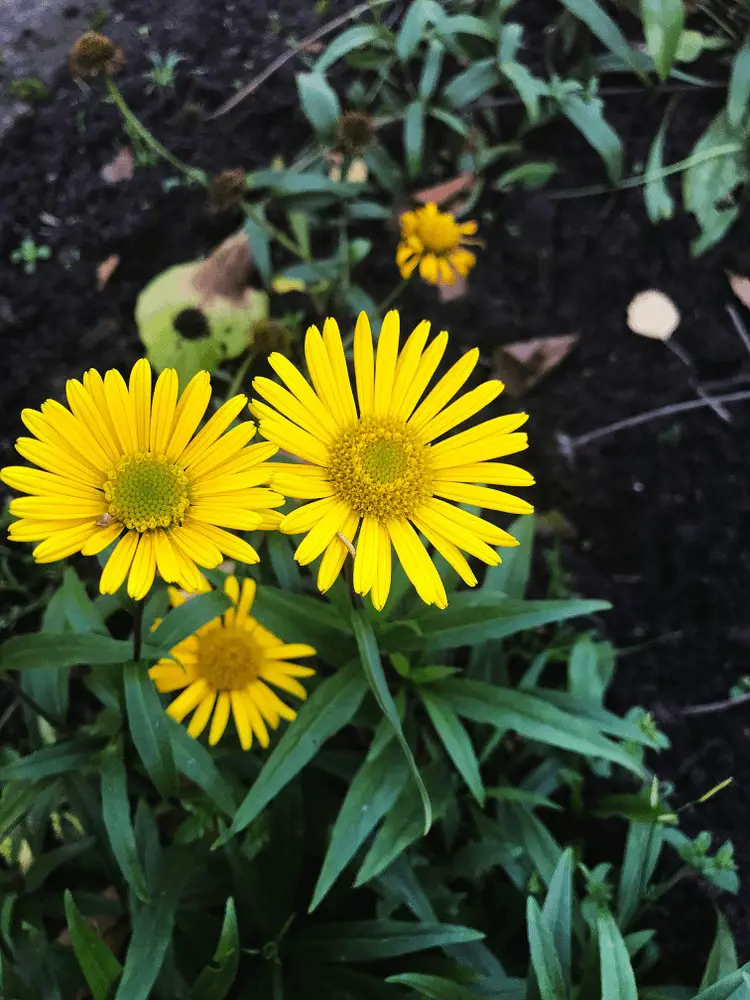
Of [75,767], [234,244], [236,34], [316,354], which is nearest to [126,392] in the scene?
[316,354]

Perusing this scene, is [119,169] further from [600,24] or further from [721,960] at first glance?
[721,960]

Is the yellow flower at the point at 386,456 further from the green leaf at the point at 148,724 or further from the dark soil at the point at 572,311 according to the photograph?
the dark soil at the point at 572,311

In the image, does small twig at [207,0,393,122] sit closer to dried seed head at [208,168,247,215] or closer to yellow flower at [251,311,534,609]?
dried seed head at [208,168,247,215]

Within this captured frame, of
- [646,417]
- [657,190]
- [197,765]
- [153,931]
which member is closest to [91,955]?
[153,931]

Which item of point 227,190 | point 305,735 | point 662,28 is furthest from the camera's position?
point 662,28

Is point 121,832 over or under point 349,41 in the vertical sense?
under

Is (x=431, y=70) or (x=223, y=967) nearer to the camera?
(x=223, y=967)

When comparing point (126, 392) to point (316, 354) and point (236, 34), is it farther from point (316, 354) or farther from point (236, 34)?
point (236, 34)
